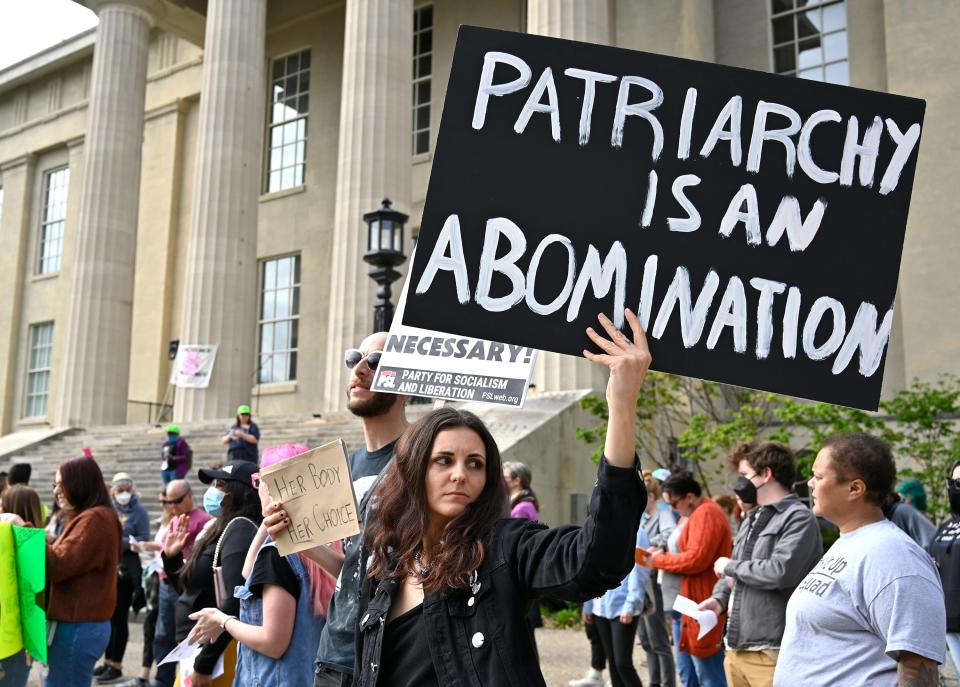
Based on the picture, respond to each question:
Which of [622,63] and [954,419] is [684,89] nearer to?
[622,63]

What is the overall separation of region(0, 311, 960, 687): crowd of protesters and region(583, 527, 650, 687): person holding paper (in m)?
0.68

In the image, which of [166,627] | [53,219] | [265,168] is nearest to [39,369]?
[53,219]

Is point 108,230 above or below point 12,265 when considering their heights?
below

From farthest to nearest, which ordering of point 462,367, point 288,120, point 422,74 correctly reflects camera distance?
1. point 288,120
2. point 422,74
3. point 462,367

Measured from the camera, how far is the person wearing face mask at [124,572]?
8797 mm

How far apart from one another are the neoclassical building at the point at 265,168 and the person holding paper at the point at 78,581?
11.9 meters

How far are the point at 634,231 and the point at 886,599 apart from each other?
139 centimetres

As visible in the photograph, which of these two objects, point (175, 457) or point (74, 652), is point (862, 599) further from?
point (175, 457)

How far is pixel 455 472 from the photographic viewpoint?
98.4 inches

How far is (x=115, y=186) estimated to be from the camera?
25.2 m

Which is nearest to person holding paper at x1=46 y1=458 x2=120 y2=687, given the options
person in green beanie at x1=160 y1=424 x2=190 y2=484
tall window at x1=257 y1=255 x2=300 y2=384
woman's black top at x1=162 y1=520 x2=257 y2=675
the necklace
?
woman's black top at x1=162 y1=520 x2=257 y2=675

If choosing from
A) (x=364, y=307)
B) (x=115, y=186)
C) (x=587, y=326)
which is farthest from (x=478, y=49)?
(x=115, y=186)

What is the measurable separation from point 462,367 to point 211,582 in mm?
1900

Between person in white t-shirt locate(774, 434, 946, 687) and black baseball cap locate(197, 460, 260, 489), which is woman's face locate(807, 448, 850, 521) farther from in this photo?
black baseball cap locate(197, 460, 260, 489)
